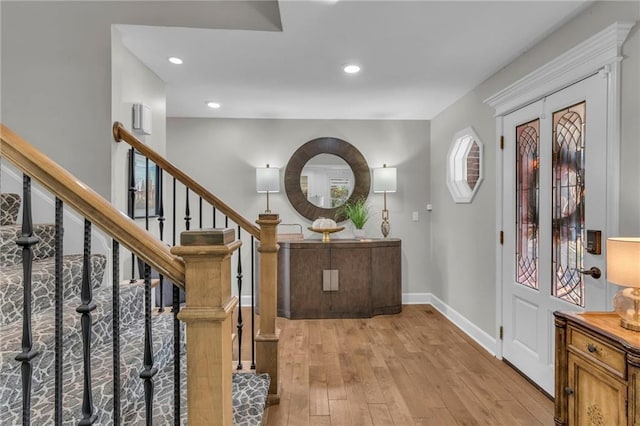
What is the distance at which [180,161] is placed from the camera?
4.55 meters

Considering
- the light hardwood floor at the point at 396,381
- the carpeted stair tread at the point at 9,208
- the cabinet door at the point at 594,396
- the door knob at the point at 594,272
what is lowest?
the light hardwood floor at the point at 396,381

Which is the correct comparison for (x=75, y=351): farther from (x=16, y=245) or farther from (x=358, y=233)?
(x=358, y=233)

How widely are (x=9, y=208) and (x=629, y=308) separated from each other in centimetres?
323

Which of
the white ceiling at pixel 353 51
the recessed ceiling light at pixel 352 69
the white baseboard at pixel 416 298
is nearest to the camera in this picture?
the white ceiling at pixel 353 51

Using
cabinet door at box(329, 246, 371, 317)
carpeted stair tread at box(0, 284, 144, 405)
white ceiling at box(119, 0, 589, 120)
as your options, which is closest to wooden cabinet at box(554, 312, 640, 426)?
white ceiling at box(119, 0, 589, 120)

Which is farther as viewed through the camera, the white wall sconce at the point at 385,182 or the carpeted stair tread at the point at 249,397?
the white wall sconce at the point at 385,182

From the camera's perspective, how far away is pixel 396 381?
2.59 meters

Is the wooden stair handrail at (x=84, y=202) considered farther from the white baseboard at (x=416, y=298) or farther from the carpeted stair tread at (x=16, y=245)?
the white baseboard at (x=416, y=298)

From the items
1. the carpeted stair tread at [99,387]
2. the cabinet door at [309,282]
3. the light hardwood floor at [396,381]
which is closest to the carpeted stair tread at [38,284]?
the carpeted stair tread at [99,387]

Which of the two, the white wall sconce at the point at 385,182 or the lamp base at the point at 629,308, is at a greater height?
the white wall sconce at the point at 385,182

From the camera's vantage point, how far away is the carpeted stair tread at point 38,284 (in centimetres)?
153

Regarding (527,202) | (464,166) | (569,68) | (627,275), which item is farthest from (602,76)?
(464,166)

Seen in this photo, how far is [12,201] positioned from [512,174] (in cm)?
343

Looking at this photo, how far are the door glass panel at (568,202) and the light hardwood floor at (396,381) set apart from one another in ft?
2.63
